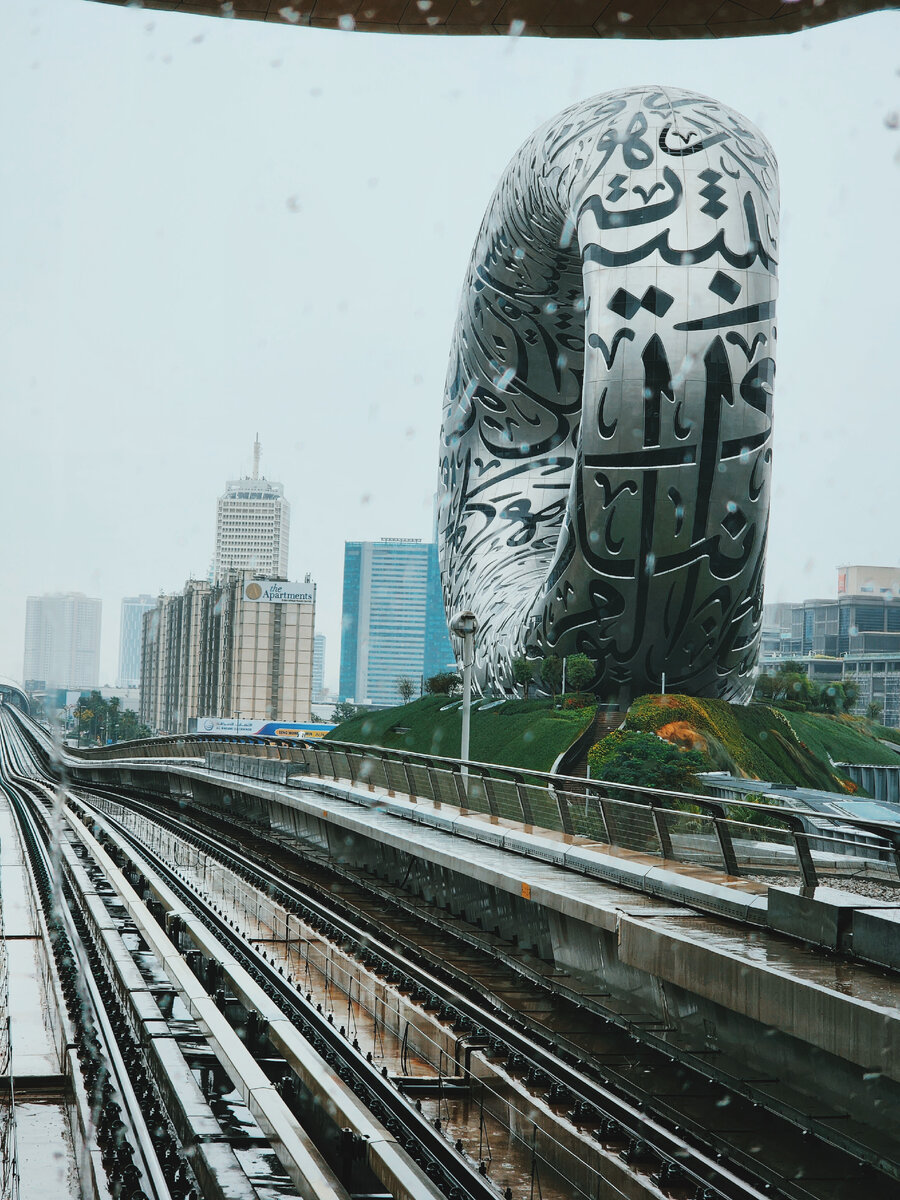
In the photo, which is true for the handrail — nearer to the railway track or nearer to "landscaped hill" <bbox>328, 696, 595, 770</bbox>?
the railway track

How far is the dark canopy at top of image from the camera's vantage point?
4.15m

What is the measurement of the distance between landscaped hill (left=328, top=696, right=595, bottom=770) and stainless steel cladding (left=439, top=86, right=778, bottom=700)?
1513mm

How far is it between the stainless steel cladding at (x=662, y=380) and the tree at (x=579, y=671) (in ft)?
0.68

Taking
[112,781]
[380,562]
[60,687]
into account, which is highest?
[380,562]

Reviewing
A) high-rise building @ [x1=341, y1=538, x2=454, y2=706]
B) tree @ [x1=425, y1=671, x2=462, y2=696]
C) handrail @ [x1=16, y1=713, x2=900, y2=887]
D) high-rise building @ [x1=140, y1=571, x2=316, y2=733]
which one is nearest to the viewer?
handrail @ [x1=16, y1=713, x2=900, y2=887]

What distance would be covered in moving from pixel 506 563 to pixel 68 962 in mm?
23925

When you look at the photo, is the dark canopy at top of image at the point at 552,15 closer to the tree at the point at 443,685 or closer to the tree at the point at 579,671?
the tree at the point at 579,671

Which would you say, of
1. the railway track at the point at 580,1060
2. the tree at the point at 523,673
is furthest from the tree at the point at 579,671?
the railway track at the point at 580,1060

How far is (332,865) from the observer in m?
14.4

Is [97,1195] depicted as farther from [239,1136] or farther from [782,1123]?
[782,1123]

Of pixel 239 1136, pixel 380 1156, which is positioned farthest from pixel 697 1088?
pixel 239 1136

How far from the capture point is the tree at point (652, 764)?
23.7 metres

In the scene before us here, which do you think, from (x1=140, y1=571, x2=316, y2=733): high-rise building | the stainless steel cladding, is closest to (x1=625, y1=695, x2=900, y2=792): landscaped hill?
the stainless steel cladding

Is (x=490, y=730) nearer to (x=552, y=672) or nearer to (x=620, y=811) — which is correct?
(x=552, y=672)
